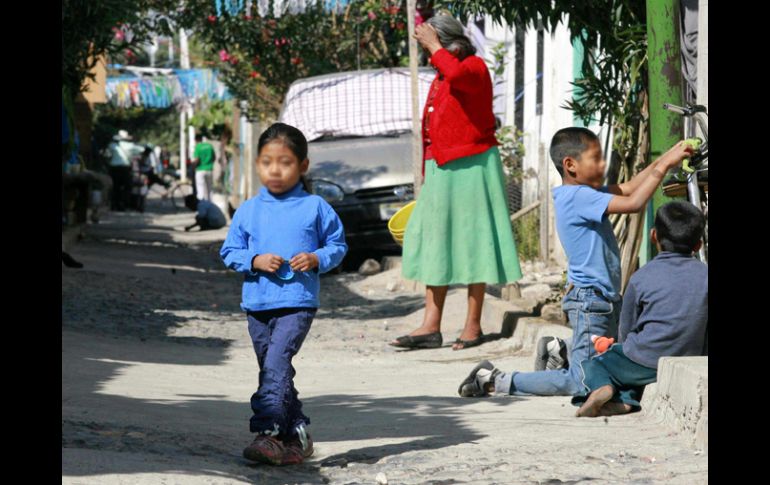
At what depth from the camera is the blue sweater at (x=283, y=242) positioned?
5305 millimetres

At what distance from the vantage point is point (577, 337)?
645 centimetres

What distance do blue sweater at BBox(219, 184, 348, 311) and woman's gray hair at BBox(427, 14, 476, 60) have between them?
3015mm

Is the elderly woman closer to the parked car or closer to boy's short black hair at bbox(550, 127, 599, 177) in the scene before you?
boy's short black hair at bbox(550, 127, 599, 177)

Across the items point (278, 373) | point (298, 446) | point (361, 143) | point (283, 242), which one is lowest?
point (298, 446)

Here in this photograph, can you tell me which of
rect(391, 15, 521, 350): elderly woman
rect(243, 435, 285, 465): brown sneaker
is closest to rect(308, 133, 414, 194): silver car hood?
rect(391, 15, 521, 350): elderly woman

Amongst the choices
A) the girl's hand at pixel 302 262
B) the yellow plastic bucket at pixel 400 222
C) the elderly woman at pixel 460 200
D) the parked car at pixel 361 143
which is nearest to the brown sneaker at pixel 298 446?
the girl's hand at pixel 302 262

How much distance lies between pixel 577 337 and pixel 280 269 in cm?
176

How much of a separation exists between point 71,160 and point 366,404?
55.6 ft

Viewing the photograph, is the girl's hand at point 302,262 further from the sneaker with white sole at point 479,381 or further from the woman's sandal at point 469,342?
the woman's sandal at point 469,342

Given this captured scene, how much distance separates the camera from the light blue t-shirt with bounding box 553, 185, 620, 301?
253 inches

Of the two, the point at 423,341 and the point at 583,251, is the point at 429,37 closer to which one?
the point at 423,341

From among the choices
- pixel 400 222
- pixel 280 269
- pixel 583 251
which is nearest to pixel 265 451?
pixel 280 269
